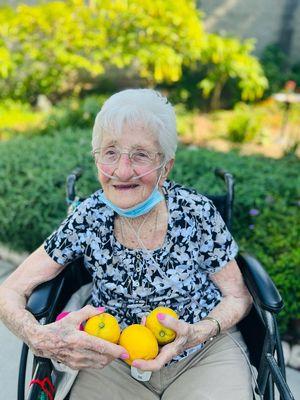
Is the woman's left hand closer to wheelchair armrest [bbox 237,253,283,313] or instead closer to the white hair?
wheelchair armrest [bbox 237,253,283,313]

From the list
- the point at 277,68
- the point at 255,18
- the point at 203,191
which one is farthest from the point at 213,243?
the point at 255,18

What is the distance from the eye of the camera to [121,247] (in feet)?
5.22

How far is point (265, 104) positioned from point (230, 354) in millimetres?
7632

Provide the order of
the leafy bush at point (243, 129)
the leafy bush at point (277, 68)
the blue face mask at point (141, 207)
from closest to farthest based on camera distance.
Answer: the blue face mask at point (141, 207) → the leafy bush at point (243, 129) → the leafy bush at point (277, 68)

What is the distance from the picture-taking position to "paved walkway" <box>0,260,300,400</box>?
7.20 ft

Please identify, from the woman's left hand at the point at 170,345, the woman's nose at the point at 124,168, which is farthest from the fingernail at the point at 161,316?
the woman's nose at the point at 124,168

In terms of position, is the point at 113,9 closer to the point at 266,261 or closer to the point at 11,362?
the point at 266,261

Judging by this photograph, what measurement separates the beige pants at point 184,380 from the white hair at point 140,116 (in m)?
0.79

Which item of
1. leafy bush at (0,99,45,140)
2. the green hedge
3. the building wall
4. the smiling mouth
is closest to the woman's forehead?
the smiling mouth

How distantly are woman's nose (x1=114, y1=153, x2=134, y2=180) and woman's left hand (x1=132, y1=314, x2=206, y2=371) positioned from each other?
19.0 inches

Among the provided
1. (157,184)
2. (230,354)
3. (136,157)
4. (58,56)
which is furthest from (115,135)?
(58,56)

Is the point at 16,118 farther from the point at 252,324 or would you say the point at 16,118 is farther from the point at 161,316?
the point at 161,316

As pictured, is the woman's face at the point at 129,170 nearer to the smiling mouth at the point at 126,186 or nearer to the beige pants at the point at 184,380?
the smiling mouth at the point at 126,186

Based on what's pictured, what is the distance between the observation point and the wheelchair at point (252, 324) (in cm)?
144
